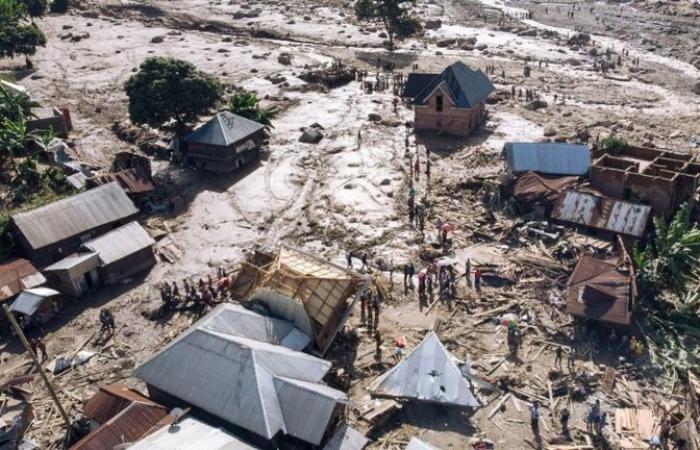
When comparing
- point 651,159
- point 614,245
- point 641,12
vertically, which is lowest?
point 614,245

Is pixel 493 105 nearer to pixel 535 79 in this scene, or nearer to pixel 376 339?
pixel 535 79

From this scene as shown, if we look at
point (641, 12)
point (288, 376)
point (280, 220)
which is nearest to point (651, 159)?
point (280, 220)

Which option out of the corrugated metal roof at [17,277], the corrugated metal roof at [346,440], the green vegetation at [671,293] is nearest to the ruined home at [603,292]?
the green vegetation at [671,293]

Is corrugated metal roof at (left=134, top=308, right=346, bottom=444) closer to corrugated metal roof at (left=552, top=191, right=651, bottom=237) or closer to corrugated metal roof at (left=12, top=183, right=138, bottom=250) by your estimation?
corrugated metal roof at (left=12, top=183, right=138, bottom=250)

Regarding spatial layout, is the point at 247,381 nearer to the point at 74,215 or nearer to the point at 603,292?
the point at 603,292

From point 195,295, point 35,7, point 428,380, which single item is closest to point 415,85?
point 195,295

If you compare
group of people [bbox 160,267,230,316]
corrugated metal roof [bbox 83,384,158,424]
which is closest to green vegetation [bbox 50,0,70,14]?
group of people [bbox 160,267,230,316]

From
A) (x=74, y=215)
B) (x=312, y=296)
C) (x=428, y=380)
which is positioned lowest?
(x=428, y=380)
